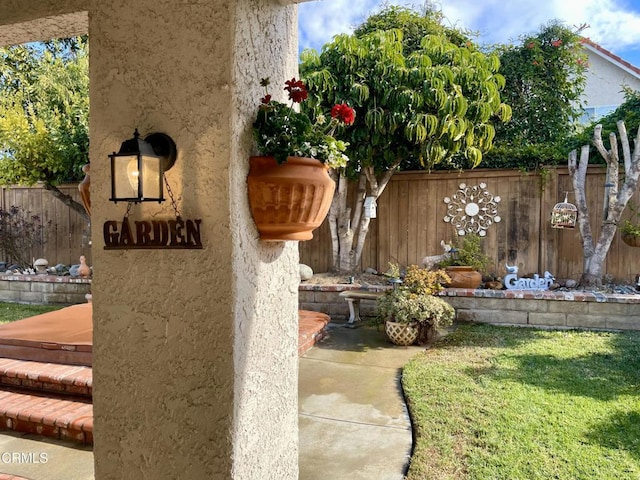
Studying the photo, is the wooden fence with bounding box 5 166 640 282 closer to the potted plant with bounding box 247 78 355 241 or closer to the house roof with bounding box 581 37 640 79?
the potted plant with bounding box 247 78 355 241

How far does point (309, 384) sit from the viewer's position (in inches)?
149

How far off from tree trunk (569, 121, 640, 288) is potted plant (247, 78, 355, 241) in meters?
5.72

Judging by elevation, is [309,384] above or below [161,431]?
below

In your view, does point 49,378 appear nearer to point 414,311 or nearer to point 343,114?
point 343,114

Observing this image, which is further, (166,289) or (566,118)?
(566,118)

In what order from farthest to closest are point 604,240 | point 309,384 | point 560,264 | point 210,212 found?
point 560,264 < point 604,240 < point 309,384 < point 210,212

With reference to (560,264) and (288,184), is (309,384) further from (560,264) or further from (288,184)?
(560,264)

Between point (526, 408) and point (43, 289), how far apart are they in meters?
7.00

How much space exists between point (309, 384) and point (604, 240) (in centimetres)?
461

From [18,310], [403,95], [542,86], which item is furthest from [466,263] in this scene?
[18,310]

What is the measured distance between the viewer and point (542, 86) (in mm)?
8266

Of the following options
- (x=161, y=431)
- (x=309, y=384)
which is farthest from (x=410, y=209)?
(x=161, y=431)

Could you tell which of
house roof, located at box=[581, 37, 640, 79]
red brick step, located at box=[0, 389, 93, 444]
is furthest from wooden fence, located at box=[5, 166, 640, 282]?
house roof, located at box=[581, 37, 640, 79]

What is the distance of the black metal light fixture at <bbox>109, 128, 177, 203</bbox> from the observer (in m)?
1.47
